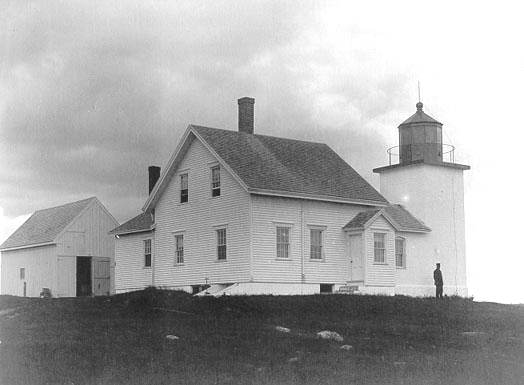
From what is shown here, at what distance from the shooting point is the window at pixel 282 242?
30.5 m

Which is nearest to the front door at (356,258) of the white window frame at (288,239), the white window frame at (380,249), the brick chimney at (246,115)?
the white window frame at (380,249)

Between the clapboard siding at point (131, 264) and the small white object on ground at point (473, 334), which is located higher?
the clapboard siding at point (131, 264)

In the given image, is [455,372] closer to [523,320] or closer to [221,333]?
[221,333]

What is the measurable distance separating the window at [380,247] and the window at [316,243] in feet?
7.86

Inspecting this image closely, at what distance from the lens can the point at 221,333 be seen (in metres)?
19.1

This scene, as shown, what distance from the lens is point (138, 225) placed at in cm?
3703

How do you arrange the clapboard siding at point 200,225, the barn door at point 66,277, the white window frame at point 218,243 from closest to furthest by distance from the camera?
the clapboard siding at point 200,225 < the white window frame at point 218,243 < the barn door at point 66,277

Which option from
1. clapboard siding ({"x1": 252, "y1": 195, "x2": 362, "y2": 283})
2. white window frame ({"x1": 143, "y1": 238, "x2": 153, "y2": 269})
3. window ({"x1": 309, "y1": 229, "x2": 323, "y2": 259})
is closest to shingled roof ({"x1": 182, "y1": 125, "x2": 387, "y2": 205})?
clapboard siding ({"x1": 252, "y1": 195, "x2": 362, "y2": 283})

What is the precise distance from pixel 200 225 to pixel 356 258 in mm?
6501

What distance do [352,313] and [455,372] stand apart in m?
8.51

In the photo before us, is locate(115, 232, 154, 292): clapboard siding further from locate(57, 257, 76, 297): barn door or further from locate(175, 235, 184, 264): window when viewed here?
locate(57, 257, 76, 297): barn door

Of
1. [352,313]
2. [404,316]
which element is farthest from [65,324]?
[404,316]

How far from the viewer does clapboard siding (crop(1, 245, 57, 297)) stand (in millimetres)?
42969

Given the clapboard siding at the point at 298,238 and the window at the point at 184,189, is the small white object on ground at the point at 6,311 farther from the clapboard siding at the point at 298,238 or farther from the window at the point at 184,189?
the window at the point at 184,189
